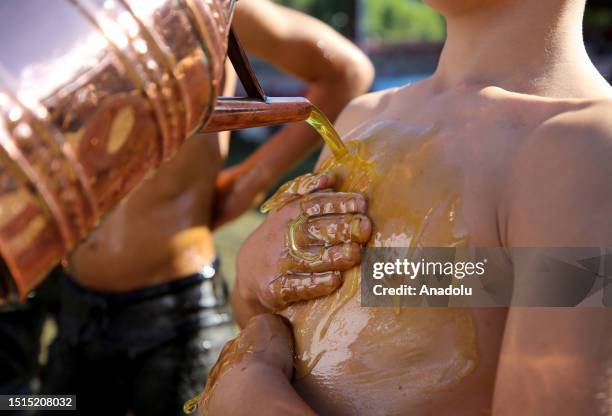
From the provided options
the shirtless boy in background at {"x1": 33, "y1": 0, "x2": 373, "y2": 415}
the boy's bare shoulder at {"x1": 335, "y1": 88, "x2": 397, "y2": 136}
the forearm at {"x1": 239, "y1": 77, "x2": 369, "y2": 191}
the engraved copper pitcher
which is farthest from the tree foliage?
the engraved copper pitcher

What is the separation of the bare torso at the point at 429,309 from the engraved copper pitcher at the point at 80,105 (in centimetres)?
31

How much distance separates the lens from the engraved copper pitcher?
48 cm

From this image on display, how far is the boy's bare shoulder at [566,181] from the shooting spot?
0.64 metres

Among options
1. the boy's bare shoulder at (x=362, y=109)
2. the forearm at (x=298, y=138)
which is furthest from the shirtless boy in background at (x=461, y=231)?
the forearm at (x=298, y=138)

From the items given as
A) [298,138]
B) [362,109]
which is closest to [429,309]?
[362,109]

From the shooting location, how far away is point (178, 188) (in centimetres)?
172

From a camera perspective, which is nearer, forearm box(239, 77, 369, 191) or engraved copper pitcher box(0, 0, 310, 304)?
engraved copper pitcher box(0, 0, 310, 304)

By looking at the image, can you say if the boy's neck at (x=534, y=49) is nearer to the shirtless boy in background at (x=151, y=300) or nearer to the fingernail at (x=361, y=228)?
the fingernail at (x=361, y=228)

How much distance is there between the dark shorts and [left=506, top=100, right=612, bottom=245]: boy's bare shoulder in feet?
3.62

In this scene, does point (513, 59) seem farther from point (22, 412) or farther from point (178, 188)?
point (22, 412)

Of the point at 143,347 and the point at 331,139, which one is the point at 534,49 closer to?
the point at 331,139

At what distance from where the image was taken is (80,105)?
50 cm

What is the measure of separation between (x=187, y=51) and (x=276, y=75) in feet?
30.9

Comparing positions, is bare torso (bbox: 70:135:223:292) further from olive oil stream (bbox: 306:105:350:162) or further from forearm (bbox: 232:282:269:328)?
olive oil stream (bbox: 306:105:350:162)
